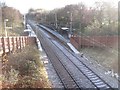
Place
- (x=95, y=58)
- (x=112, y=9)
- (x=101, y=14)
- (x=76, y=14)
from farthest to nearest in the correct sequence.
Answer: (x=76, y=14)
(x=101, y=14)
(x=112, y=9)
(x=95, y=58)

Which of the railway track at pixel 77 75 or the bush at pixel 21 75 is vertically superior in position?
the bush at pixel 21 75

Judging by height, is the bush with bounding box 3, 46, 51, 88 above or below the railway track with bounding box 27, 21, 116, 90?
above

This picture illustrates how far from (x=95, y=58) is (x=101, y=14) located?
2007cm

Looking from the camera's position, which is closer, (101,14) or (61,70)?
(61,70)

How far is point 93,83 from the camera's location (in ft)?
58.1

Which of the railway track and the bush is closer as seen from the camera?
the bush

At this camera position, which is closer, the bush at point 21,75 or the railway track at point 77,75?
the bush at point 21,75

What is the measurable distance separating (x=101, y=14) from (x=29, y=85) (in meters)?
34.8

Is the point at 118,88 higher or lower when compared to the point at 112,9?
lower

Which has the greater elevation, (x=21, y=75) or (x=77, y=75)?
(x=21, y=75)

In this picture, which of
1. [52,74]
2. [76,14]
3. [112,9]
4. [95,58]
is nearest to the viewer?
[52,74]

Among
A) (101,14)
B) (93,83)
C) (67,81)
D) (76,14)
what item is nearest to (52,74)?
(67,81)

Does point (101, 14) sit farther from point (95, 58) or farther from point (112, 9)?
point (95, 58)

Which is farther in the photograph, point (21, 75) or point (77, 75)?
point (77, 75)
